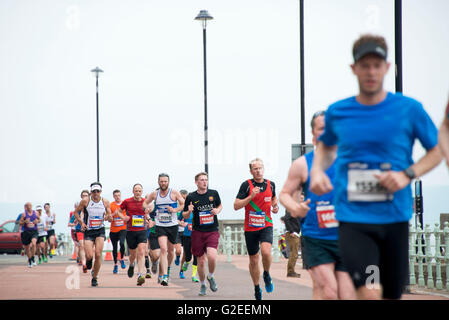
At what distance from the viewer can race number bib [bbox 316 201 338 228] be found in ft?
21.5

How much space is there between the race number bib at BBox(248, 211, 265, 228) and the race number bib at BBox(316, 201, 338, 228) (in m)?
5.95

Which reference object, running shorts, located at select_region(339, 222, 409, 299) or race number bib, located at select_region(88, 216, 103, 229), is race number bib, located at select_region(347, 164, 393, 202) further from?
race number bib, located at select_region(88, 216, 103, 229)

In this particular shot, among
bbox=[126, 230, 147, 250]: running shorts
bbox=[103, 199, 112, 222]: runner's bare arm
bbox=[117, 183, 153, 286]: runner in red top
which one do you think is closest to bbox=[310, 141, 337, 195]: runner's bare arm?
bbox=[103, 199, 112, 222]: runner's bare arm

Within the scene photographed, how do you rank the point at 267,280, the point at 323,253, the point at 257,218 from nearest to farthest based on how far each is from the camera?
the point at 323,253, the point at 257,218, the point at 267,280

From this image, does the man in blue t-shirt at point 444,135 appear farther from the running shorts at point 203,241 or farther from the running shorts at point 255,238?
the running shorts at point 203,241

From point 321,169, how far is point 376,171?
0.46 meters

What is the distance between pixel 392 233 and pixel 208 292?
10583 mm

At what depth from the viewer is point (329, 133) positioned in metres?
5.25

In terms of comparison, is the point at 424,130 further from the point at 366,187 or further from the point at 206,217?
the point at 206,217

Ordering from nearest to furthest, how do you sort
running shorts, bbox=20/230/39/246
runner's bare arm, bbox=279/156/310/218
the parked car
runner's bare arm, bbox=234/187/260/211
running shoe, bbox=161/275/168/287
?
runner's bare arm, bbox=279/156/310/218
runner's bare arm, bbox=234/187/260/211
running shoe, bbox=161/275/168/287
running shorts, bbox=20/230/39/246
the parked car

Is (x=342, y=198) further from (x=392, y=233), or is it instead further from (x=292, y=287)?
(x=292, y=287)

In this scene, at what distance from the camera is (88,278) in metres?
20.0

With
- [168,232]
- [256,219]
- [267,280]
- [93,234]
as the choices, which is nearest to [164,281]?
[168,232]

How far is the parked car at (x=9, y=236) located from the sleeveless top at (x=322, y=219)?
34470mm
